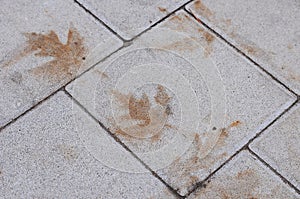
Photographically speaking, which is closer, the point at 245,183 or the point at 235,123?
the point at 245,183

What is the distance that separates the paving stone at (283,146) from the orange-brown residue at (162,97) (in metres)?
0.48

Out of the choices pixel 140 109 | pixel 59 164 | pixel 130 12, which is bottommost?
pixel 59 164

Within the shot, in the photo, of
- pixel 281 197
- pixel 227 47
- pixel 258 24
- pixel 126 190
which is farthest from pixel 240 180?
pixel 258 24

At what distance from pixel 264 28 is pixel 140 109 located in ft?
2.97

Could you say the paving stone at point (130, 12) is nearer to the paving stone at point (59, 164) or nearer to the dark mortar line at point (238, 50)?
the dark mortar line at point (238, 50)

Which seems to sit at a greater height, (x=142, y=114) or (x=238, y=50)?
(x=238, y=50)

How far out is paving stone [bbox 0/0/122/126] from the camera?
2.65 metres

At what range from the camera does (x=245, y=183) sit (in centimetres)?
235

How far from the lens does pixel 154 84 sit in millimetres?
2682

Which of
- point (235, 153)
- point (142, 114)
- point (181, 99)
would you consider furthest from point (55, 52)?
point (235, 153)

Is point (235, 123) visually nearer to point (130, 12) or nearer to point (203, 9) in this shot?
point (203, 9)

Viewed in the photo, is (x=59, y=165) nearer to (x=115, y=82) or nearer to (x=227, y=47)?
(x=115, y=82)

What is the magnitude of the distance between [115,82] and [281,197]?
3.32 feet

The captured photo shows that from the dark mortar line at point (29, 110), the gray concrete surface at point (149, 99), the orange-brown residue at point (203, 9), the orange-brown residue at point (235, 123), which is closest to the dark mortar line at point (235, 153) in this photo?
the gray concrete surface at point (149, 99)
